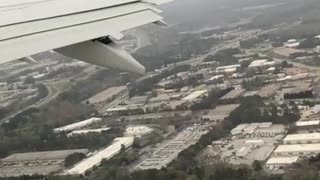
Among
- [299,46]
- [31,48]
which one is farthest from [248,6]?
[31,48]

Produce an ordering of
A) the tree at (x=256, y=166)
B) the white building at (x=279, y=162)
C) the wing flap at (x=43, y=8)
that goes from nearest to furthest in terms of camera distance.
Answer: the wing flap at (x=43, y=8) → the tree at (x=256, y=166) → the white building at (x=279, y=162)

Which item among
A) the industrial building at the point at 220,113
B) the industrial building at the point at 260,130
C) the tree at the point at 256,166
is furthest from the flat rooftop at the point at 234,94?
the tree at the point at 256,166

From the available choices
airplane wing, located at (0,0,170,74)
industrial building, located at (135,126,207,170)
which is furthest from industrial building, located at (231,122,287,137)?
airplane wing, located at (0,0,170,74)

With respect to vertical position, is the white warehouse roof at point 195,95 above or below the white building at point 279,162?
above

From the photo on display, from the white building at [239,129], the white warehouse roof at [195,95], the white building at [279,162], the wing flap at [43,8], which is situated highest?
the wing flap at [43,8]

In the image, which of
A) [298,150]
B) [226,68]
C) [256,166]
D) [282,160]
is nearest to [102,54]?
[256,166]

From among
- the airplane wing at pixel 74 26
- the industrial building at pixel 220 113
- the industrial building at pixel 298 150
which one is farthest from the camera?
the industrial building at pixel 220 113

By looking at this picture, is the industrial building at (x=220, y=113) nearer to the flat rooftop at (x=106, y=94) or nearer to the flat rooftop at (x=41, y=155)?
the flat rooftop at (x=41, y=155)

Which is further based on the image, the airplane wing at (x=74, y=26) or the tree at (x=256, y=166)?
the tree at (x=256, y=166)
